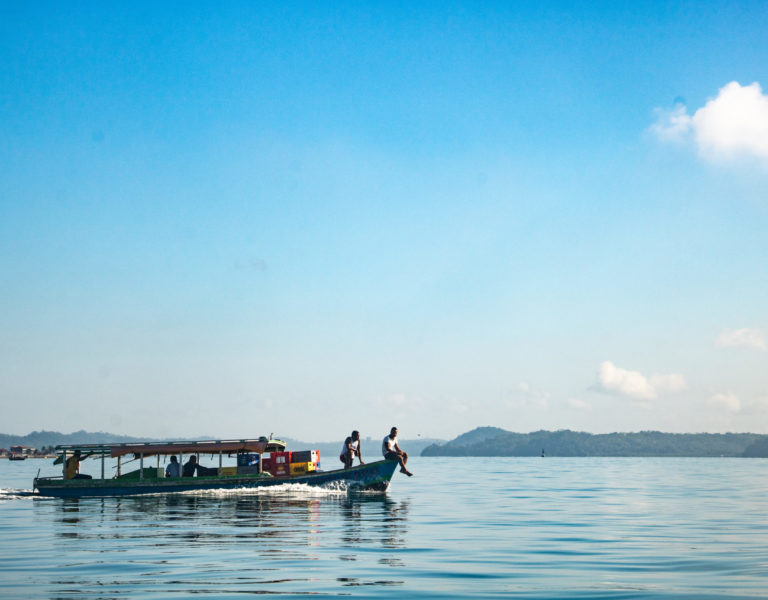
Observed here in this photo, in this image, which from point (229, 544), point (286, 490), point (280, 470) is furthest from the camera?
point (280, 470)

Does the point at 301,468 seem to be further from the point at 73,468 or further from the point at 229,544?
the point at 229,544

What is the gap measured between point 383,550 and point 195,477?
82.7 ft

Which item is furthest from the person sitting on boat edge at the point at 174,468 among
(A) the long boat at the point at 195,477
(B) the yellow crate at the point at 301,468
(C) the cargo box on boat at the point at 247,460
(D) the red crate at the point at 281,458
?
(B) the yellow crate at the point at 301,468

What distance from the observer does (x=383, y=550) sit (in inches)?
804

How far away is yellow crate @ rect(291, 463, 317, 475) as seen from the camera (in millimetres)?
44062

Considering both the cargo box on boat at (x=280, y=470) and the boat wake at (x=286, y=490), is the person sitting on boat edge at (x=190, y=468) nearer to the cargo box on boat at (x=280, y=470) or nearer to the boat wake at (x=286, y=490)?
the boat wake at (x=286, y=490)

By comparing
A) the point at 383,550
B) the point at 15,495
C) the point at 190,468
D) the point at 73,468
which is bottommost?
the point at 15,495

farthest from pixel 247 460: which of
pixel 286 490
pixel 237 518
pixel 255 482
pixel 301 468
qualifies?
pixel 237 518

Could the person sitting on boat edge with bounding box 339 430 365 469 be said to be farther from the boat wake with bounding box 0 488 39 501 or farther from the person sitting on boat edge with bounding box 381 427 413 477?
the boat wake with bounding box 0 488 39 501

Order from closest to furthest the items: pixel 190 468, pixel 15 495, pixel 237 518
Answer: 1. pixel 237 518
2. pixel 190 468
3. pixel 15 495

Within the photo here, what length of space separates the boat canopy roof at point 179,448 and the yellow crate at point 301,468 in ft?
5.04

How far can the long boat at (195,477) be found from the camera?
42.6m

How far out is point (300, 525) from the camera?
26828mm

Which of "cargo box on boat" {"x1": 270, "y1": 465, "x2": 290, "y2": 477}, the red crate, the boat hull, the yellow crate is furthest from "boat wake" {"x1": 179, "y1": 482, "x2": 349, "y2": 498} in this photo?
the red crate
